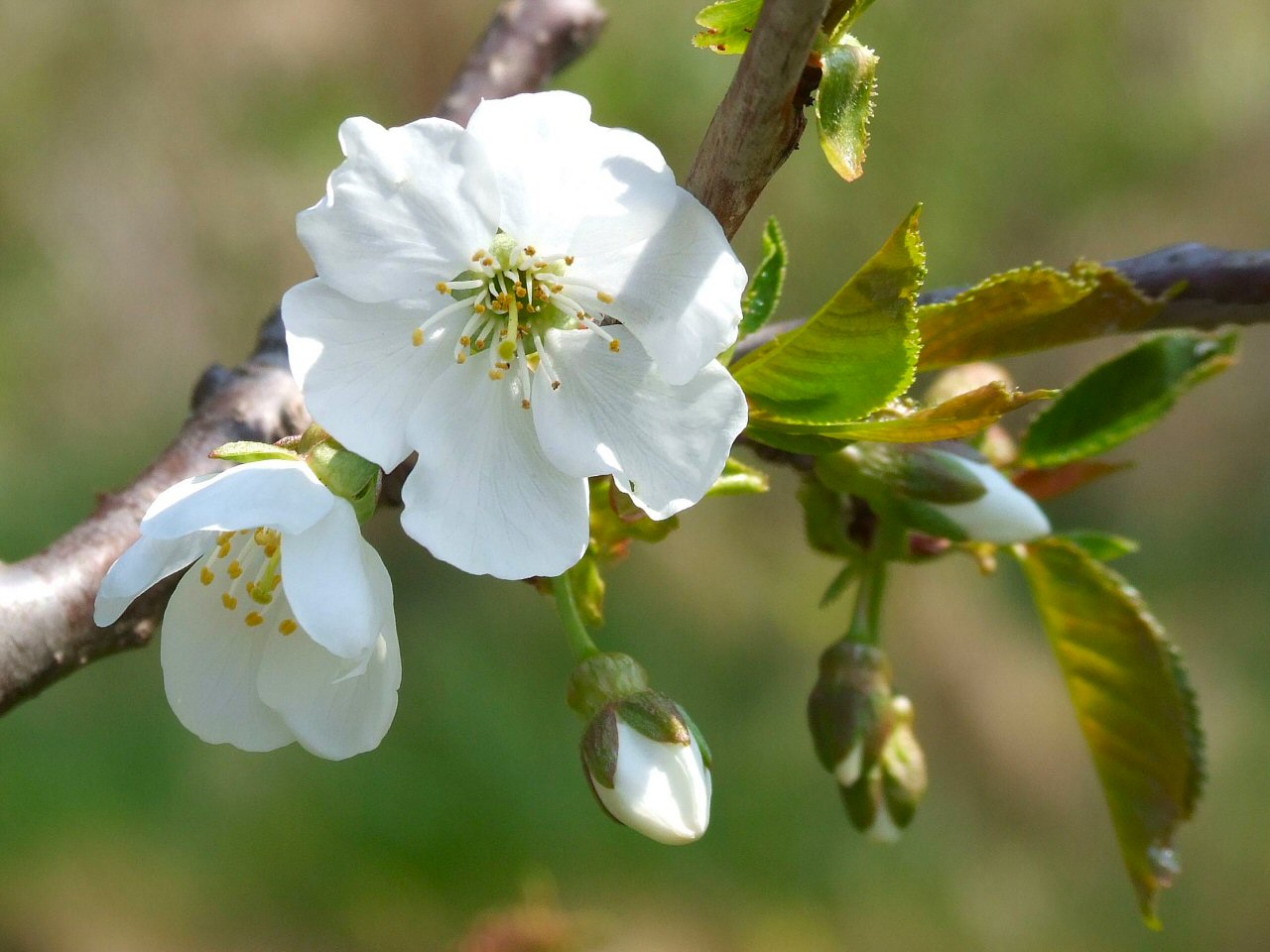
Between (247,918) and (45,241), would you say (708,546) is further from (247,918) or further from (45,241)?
(45,241)

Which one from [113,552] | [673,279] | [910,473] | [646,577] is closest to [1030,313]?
[910,473]

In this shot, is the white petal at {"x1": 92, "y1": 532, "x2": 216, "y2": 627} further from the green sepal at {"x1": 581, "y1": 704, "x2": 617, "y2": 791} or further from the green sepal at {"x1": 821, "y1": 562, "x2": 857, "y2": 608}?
the green sepal at {"x1": 821, "y1": 562, "x2": 857, "y2": 608}

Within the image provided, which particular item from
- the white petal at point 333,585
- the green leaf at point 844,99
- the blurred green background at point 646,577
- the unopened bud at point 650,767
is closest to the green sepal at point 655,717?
the unopened bud at point 650,767

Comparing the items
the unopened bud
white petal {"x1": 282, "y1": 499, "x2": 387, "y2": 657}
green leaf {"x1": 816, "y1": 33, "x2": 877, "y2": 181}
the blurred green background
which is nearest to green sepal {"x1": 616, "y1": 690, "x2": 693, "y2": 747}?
the unopened bud

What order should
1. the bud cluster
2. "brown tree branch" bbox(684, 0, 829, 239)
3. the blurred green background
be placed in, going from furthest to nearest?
the blurred green background → the bud cluster → "brown tree branch" bbox(684, 0, 829, 239)

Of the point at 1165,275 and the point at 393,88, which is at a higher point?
the point at 1165,275

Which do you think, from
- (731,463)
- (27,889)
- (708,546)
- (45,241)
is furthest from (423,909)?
(731,463)
